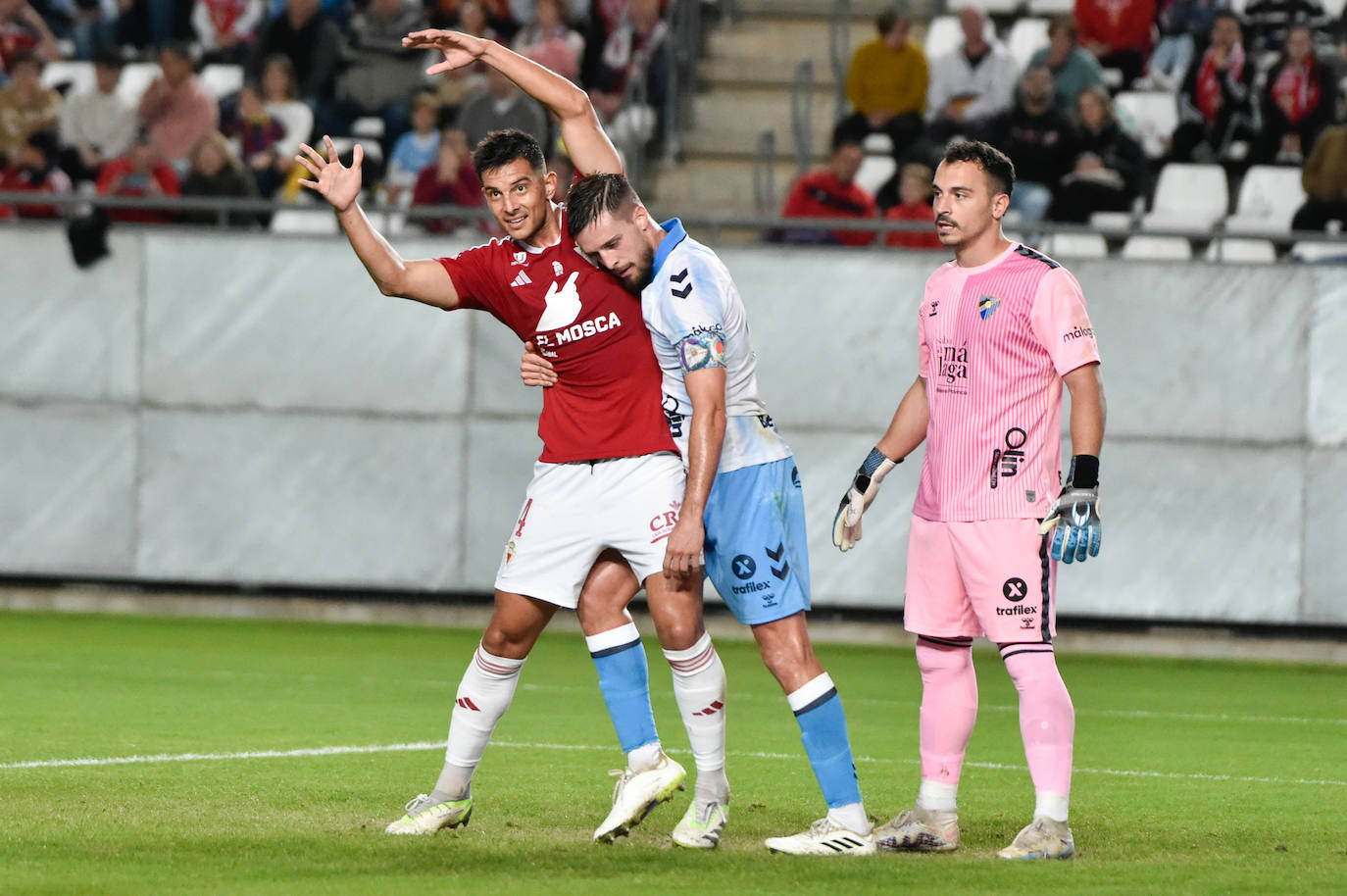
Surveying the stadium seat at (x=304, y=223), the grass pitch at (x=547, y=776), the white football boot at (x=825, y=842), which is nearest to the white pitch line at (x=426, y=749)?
the grass pitch at (x=547, y=776)

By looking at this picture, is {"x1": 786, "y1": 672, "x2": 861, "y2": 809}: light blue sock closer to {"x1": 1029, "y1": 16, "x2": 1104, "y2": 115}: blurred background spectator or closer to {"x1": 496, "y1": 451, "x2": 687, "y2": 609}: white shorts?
{"x1": 496, "y1": 451, "x2": 687, "y2": 609}: white shorts

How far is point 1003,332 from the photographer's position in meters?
6.43

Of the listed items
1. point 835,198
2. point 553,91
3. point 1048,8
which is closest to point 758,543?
point 553,91

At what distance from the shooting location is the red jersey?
658 centimetres

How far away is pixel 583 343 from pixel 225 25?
14.3 meters

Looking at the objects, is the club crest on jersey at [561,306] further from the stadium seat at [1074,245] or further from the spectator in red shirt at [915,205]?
the stadium seat at [1074,245]

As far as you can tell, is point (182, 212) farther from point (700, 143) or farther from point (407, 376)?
point (700, 143)

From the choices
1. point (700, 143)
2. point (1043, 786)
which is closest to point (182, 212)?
point (700, 143)

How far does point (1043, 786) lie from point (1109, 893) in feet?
2.32

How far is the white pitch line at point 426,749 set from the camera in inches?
314

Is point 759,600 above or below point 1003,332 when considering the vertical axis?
below

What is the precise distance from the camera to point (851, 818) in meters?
6.30

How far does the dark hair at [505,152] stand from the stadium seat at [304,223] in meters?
9.20

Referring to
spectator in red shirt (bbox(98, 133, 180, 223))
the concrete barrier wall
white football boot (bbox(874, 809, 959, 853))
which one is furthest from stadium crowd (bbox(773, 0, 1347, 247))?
white football boot (bbox(874, 809, 959, 853))
